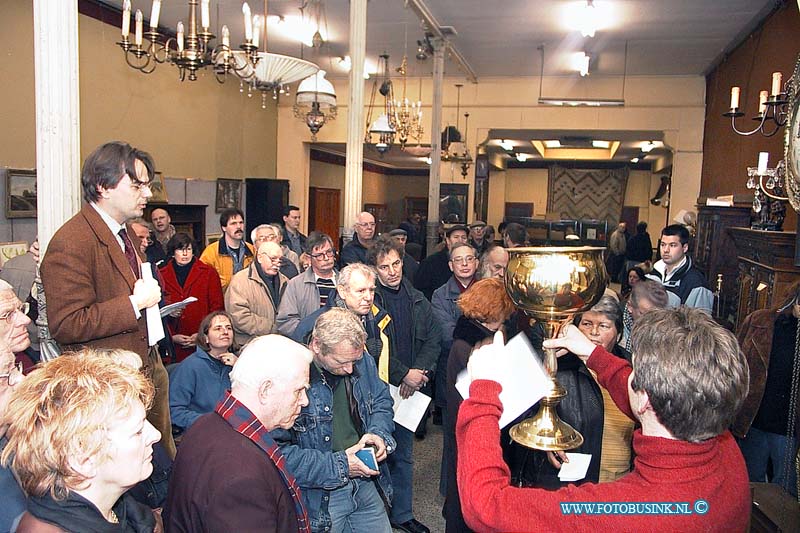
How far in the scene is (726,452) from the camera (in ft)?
4.55

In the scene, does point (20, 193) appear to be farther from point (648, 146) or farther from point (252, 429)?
point (648, 146)

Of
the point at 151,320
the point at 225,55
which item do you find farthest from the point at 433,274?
the point at 151,320

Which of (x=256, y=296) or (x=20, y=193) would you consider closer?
(x=256, y=296)

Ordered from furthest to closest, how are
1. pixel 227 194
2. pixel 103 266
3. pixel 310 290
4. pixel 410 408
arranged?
pixel 227 194 → pixel 310 290 → pixel 410 408 → pixel 103 266

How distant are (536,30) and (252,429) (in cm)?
850

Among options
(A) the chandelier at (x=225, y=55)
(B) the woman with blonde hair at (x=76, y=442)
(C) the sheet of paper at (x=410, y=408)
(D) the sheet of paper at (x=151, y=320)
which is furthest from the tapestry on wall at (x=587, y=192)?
(B) the woman with blonde hair at (x=76, y=442)

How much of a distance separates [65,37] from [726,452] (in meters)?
3.12

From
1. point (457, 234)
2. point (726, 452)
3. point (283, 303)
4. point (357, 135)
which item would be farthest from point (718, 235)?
point (726, 452)

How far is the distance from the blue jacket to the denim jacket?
93 cm

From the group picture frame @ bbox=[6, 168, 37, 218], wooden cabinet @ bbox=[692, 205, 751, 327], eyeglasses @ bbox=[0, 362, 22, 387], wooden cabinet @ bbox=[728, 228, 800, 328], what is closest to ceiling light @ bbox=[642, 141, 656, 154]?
wooden cabinet @ bbox=[692, 205, 751, 327]

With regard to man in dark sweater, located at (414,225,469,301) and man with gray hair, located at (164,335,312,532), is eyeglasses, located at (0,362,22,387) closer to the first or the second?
man with gray hair, located at (164,335,312,532)

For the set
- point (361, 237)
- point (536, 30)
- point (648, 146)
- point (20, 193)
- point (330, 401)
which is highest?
point (536, 30)

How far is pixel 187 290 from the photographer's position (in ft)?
16.0

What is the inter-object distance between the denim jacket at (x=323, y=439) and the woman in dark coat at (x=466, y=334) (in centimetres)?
29
